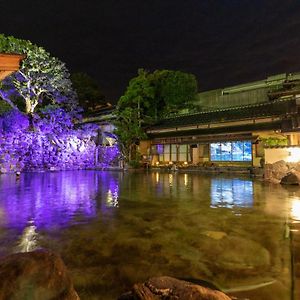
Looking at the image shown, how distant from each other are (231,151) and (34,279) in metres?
25.2

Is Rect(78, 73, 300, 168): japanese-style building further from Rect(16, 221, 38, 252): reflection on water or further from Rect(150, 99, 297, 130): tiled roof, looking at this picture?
Rect(16, 221, 38, 252): reflection on water

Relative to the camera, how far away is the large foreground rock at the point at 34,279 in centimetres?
243

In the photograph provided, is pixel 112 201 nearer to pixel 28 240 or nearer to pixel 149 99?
pixel 28 240

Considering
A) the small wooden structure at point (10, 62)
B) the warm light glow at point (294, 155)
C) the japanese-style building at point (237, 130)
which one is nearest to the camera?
the small wooden structure at point (10, 62)

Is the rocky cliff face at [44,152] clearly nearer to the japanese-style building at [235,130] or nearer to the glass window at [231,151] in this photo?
the japanese-style building at [235,130]

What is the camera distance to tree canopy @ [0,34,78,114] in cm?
2525

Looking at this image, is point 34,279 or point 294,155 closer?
point 34,279

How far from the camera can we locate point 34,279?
2508 mm

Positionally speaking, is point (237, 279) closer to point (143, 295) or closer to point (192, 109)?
point (143, 295)

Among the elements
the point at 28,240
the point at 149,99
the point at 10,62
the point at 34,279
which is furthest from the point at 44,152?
the point at 34,279

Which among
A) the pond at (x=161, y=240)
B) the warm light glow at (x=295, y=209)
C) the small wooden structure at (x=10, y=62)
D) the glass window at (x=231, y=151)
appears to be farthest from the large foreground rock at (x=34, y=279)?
the glass window at (x=231, y=151)

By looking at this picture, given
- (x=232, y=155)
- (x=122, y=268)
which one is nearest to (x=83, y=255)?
(x=122, y=268)

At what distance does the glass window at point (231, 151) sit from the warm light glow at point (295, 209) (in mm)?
15675

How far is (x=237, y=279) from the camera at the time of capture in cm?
384
